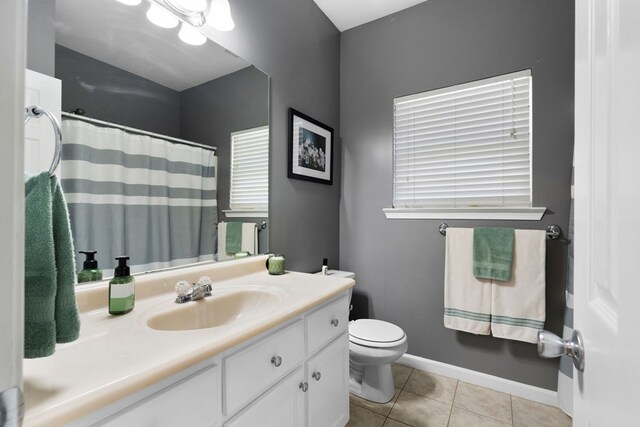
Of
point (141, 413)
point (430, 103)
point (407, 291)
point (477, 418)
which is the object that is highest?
point (430, 103)

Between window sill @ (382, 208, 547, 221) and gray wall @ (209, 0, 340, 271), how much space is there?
1.74 ft

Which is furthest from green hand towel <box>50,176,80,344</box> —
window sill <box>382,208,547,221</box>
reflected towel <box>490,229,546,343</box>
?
reflected towel <box>490,229,546,343</box>

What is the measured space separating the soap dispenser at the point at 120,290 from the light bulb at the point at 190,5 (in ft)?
3.42

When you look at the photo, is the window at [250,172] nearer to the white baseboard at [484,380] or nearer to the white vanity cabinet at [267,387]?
the white vanity cabinet at [267,387]

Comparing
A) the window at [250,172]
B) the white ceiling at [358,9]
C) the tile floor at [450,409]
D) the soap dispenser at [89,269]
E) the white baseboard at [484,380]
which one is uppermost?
the white ceiling at [358,9]

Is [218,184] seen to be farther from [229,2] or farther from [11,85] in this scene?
[11,85]

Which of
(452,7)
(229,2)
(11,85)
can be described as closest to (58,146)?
(11,85)

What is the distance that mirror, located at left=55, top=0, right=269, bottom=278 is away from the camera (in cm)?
90

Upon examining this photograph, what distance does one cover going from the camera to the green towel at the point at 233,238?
4.60 feet

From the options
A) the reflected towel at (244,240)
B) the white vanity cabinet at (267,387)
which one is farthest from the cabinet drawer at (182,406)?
the reflected towel at (244,240)

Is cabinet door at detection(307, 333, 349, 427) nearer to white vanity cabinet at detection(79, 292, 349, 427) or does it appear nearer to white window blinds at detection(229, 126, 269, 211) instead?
white vanity cabinet at detection(79, 292, 349, 427)

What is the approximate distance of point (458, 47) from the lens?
1909 mm

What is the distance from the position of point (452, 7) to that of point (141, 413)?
2609 mm

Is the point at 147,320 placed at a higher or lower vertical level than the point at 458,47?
lower
